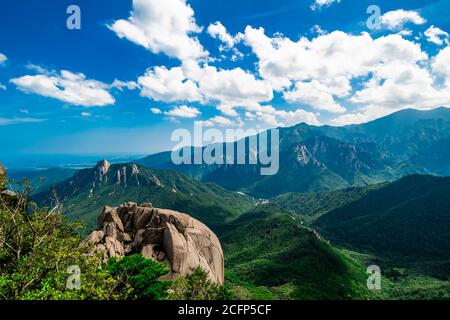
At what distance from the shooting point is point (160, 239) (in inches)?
2849

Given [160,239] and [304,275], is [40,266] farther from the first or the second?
[304,275]

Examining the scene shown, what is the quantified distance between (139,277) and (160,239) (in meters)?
27.3

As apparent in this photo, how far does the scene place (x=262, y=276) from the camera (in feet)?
524

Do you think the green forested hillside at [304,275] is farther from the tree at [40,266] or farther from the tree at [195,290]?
the tree at [40,266]

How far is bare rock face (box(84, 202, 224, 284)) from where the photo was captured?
216 feet

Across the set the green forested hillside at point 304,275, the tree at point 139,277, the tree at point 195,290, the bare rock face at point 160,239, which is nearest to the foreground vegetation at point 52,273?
the tree at point 195,290

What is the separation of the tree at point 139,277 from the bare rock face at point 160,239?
13.4 m

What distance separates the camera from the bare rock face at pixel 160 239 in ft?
216

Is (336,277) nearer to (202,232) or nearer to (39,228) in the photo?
(202,232)

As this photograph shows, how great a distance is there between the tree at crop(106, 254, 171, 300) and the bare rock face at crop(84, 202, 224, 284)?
13359mm

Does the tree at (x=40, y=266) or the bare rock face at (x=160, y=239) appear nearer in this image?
the tree at (x=40, y=266)

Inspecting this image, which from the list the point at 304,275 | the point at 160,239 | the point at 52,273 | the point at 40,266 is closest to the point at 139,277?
the point at 52,273
